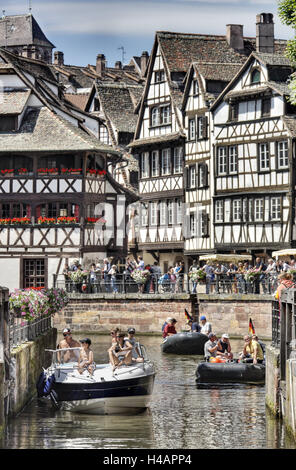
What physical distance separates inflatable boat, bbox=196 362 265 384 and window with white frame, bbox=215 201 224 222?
2809 cm

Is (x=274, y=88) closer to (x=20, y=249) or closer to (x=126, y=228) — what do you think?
(x=126, y=228)

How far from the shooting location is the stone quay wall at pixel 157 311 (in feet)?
165

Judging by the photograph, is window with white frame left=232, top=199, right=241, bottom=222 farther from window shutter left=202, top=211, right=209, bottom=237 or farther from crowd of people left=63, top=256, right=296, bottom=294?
crowd of people left=63, top=256, right=296, bottom=294

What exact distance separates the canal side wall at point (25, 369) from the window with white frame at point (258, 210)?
85.2 ft

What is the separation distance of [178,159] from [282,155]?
9.25 metres

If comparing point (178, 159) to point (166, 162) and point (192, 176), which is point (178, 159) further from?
point (192, 176)

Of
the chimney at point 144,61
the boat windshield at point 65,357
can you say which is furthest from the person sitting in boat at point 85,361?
the chimney at point 144,61

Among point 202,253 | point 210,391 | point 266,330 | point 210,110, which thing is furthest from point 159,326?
point 210,391

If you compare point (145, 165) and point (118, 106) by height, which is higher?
point (118, 106)

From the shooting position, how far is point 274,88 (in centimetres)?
5859

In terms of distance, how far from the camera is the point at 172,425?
27328 millimetres

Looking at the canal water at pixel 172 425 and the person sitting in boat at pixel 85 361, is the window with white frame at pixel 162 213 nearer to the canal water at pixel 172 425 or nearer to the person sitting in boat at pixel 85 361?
the canal water at pixel 172 425

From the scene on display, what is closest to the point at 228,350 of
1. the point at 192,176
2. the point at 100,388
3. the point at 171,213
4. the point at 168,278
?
the point at 100,388

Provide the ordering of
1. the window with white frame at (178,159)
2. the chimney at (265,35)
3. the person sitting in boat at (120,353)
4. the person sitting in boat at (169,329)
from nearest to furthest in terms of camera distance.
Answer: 1. the person sitting in boat at (120,353)
2. the person sitting in boat at (169,329)
3. the chimney at (265,35)
4. the window with white frame at (178,159)
